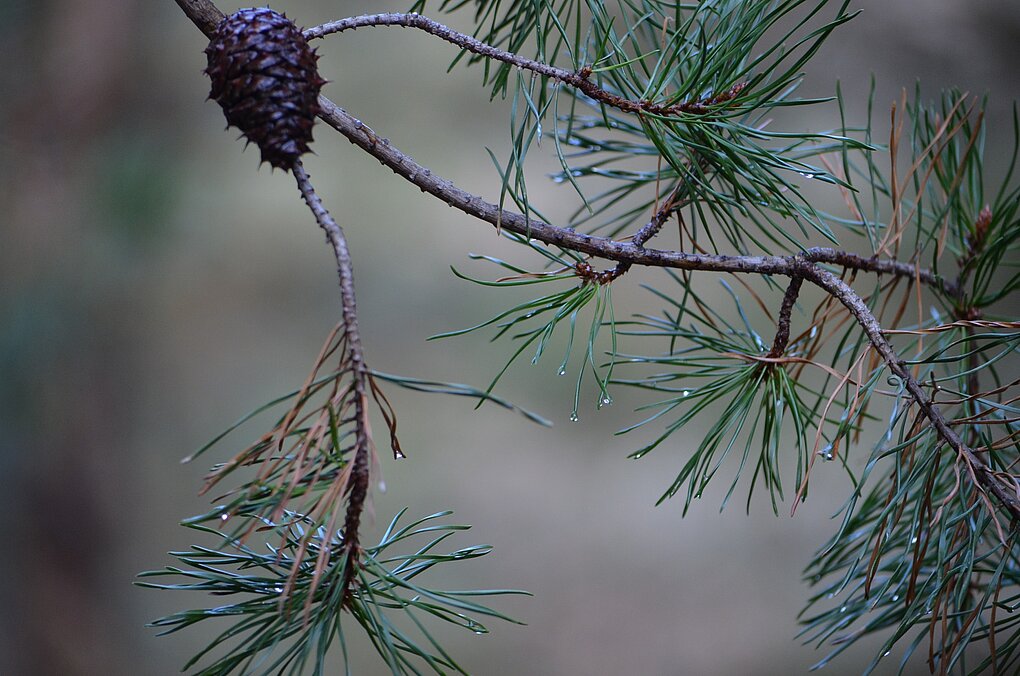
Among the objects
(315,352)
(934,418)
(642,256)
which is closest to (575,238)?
(642,256)

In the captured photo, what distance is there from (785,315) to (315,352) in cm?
105

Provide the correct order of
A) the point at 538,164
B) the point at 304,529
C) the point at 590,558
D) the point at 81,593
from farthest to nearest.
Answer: the point at 538,164, the point at 590,558, the point at 81,593, the point at 304,529

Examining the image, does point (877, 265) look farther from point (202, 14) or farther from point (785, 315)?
point (202, 14)

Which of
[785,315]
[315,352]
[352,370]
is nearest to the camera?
[352,370]

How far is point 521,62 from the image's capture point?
275 millimetres

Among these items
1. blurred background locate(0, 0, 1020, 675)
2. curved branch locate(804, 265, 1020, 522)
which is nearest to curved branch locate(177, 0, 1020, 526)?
curved branch locate(804, 265, 1020, 522)

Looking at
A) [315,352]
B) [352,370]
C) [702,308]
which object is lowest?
[352,370]

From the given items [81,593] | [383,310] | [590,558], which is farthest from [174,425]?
[590,558]

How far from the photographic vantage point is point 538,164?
4.32 ft

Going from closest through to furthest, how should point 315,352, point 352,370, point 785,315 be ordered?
point 352,370, point 785,315, point 315,352

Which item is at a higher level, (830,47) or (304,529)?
(830,47)

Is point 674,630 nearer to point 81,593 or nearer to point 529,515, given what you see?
point 529,515

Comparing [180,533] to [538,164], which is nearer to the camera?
[180,533]

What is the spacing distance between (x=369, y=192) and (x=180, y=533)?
628 mm
